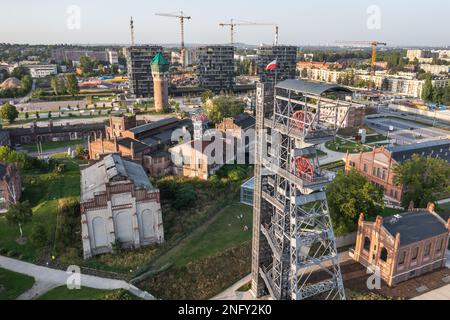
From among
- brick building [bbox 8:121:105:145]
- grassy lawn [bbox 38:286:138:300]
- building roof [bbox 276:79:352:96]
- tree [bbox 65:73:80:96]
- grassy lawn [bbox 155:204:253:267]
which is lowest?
grassy lawn [bbox 38:286:138:300]

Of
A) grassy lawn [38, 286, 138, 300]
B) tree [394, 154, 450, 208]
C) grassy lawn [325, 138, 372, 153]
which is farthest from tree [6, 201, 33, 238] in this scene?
grassy lawn [325, 138, 372, 153]

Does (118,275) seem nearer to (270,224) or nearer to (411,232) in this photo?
(270,224)

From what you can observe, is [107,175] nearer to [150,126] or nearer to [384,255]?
[384,255]

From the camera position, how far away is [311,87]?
2475cm

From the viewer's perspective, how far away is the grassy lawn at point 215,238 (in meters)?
39.2

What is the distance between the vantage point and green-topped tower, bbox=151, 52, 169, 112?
117500 millimetres

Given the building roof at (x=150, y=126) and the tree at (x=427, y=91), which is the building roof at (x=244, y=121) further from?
the tree at (x=427, y=91)

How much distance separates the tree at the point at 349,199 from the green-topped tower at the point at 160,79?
291 feet

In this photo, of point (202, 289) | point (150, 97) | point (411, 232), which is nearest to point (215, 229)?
point (202, 289)

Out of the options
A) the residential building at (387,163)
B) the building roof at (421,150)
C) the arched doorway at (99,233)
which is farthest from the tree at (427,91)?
the arched doorway at (99,233)

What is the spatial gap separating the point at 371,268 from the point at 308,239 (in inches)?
546

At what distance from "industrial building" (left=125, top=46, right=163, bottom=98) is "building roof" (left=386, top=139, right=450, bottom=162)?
116 m

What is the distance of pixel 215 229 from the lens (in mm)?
45156

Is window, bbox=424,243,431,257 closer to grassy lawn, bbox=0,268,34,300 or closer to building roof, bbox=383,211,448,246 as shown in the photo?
building roof, bbox=383,211,448,246
